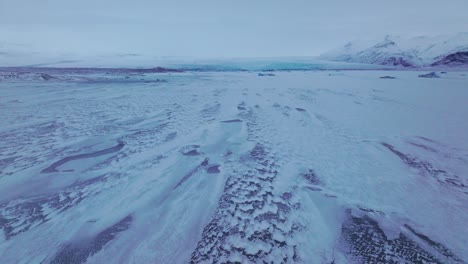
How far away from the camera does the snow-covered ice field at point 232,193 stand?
70.7 inches

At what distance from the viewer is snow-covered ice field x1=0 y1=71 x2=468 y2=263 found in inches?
70.7

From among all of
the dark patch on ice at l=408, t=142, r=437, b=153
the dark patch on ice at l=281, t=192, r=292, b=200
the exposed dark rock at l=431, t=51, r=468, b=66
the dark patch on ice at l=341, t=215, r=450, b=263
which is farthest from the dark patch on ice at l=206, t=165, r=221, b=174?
the exposed dark rock at l=431, t=51, r=468, b=66

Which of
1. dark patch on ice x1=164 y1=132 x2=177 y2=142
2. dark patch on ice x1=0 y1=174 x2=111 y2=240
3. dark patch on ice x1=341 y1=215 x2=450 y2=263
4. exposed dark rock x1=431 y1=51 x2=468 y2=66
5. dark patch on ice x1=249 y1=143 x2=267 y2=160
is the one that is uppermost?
exposed dark rock x1=431 y1=51 x2=468 y2=66

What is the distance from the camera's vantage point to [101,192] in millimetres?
2531

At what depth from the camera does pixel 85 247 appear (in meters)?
1.80

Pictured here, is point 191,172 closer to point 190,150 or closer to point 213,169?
point 213,169

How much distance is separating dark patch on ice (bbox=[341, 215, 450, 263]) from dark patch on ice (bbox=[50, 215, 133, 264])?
76.6 inches

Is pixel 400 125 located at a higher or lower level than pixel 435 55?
lower

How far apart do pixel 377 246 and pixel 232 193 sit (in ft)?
4.64

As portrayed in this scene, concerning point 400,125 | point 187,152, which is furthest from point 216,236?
point 400,125

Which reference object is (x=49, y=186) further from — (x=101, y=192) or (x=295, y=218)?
(x=295, y=218)

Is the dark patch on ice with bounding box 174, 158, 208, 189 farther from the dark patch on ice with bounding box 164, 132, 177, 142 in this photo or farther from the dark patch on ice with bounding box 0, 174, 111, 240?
the dark patch on ice with bounding box 164, 132, 177, 142

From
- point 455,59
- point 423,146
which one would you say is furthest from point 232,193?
point 455,59

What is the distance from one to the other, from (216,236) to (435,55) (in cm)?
10386
